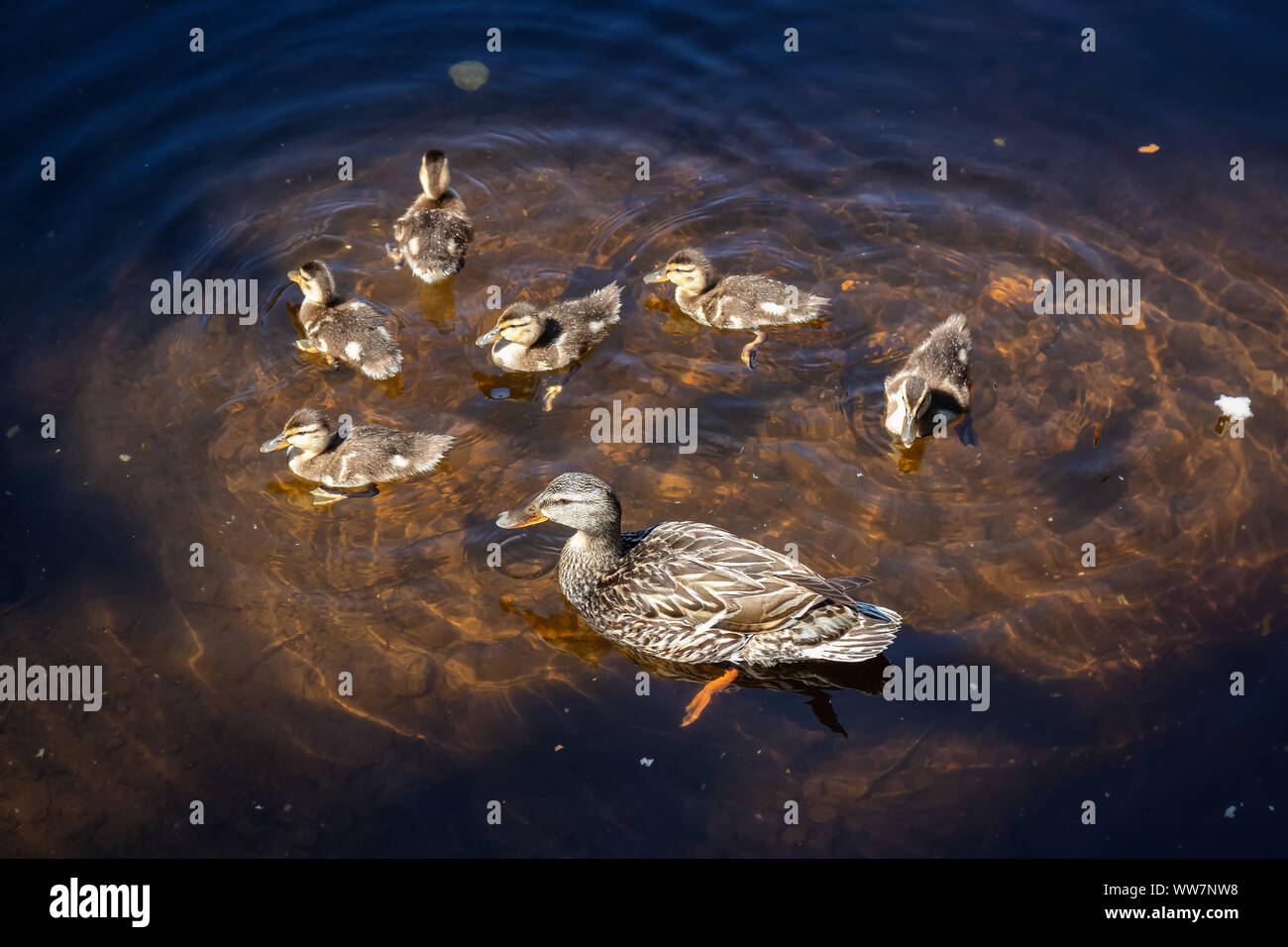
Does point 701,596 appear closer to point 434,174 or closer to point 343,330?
point 343,330

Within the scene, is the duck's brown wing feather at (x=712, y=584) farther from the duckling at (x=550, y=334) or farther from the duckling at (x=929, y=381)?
the duckling at (x=550, y=334)

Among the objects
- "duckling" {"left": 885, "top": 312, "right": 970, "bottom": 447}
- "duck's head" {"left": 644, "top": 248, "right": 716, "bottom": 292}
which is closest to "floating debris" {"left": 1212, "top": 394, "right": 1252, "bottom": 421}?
"duckling" {"left": 885, "top": 312, "right": 970, "bottom": 447}

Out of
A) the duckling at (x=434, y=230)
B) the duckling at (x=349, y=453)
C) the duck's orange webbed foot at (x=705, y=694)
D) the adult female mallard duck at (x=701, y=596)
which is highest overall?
the duckling at (x=434, y=230)

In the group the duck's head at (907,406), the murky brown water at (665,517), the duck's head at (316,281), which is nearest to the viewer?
the murky brown water at (665,517)

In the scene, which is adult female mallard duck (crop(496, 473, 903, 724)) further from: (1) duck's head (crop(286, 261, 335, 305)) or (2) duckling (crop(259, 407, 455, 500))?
(1) duck's head (crop(286, 261, 335, 305))

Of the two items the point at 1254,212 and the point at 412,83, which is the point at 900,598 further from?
the point at 412,83

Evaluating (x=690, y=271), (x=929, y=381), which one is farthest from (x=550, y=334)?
(x=929, y=381)

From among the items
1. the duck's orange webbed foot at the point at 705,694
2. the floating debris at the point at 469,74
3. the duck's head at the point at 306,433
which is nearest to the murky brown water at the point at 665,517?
the duck's orange webbed foot at the point at 705,694

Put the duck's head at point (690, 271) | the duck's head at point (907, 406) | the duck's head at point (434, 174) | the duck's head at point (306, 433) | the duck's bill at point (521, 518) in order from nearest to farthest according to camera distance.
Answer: the duck's bill at point (521, 518), the duck's head at point (306, 433), the duck's head at point (907, 406), the duck's head at point (690, 271), the duck's head at point (434, 174)
